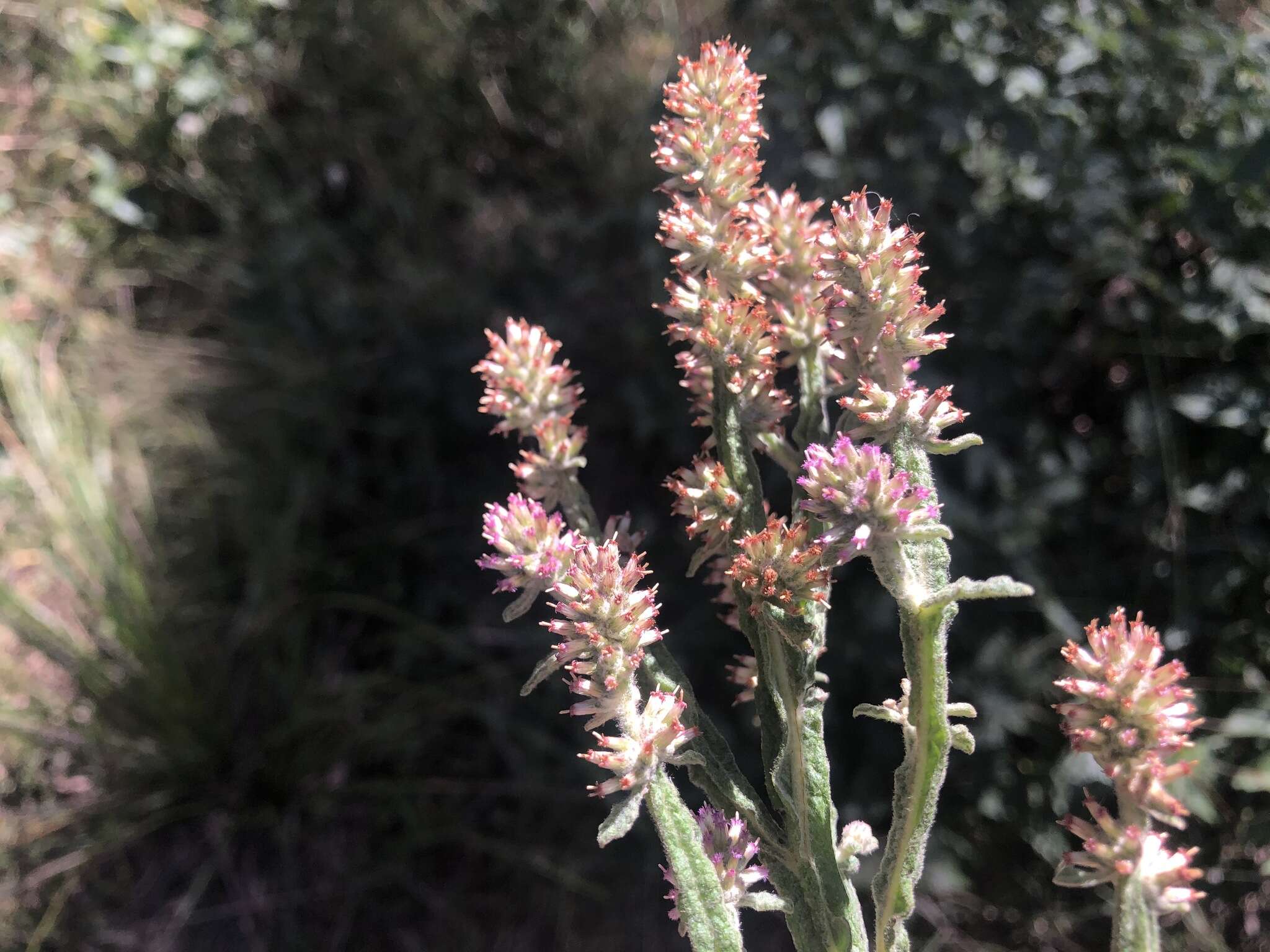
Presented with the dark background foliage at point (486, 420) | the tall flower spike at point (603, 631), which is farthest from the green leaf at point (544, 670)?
the dark background foliage at point (486, 420)

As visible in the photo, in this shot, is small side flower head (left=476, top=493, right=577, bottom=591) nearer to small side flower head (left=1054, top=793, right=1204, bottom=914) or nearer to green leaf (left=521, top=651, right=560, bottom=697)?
green leaf (left=521, top=651, right=560, bottom=697)

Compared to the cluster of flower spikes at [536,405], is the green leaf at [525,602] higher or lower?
lower

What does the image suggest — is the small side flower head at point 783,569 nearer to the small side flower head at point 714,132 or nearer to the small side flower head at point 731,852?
the small side flower head at point 731,852

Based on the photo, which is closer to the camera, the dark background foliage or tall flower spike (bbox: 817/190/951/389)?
tall flower spike (bbox: 817/190/951/389)

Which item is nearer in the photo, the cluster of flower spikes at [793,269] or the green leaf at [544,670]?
the green leaf at [544,670]

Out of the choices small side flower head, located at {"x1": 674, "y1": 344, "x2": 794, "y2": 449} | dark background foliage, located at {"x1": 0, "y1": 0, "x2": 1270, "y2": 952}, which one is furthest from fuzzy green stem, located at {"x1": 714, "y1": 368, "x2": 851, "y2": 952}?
dark background foliage, located at {"x1": 0, "y1": 0, "x2": 1270, "y2": 952}

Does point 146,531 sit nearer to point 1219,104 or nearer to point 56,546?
point 56,546
